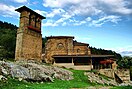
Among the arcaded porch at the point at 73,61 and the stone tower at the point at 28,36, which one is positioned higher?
the stone tower at the point at 28,36

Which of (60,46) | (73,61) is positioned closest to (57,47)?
(60,46)

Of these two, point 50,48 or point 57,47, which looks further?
point 50,48

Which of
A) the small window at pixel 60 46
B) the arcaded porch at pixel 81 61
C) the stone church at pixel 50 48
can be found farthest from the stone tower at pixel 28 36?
the small window at pixel 60 46

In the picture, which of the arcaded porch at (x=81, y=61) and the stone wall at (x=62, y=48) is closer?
the arcaded porch at (x=81, y=61)

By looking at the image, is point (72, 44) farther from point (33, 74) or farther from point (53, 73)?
Answer: point (33, 74)

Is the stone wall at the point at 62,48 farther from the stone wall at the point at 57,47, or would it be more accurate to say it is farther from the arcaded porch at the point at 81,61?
the arcaded porch at the point at 81,61

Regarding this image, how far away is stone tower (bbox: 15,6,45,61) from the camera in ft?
139

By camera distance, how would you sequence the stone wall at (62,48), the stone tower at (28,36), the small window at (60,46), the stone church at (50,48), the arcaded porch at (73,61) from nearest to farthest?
1. the stone tower at (28,36)
2. the stone church at (50,48)
3. the arcaded porch at (73,61)
4. the stone wall at (62,48)
5. the small window at (60,46)

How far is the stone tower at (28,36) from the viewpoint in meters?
42.5

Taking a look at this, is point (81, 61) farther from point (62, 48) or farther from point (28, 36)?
point (28, 36)

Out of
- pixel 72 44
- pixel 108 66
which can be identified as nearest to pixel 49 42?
pixel 72 44

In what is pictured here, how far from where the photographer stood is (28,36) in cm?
4425

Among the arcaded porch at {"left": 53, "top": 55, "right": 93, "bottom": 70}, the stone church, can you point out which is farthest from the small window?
the arcaded porch at {"left": 53, "top": 55, "right": 93, "bottom": 70}

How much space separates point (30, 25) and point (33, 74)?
22.6 meters
